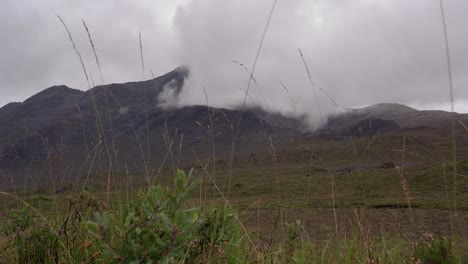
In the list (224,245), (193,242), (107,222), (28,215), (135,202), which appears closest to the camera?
(107,222)

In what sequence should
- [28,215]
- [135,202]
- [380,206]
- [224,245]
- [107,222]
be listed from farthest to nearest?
[380,206] → [28,215] → [135,202] → [224,245] → [107,222]

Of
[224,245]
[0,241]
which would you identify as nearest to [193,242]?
[224,245]

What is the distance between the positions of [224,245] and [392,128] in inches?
7147

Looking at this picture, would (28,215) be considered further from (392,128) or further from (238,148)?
(392,128)

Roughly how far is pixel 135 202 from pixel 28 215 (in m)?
1.30

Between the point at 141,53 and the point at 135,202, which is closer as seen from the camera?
the point at 135,202

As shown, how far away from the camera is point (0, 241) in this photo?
2.24 meters

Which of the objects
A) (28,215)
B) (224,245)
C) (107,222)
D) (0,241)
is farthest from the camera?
(28,215)

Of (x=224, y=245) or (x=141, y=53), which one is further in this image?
(x=141, y=53)

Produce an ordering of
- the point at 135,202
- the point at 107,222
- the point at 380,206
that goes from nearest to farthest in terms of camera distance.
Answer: the point at 107,222 → the point at 135,202 → the point at 380,206

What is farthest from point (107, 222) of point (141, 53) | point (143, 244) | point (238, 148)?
point (238, 148)

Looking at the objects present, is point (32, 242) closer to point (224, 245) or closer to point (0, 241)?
point (0, 241)

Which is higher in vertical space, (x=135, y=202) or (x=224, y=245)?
(x=135, y=202)

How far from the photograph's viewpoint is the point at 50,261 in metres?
1.93
